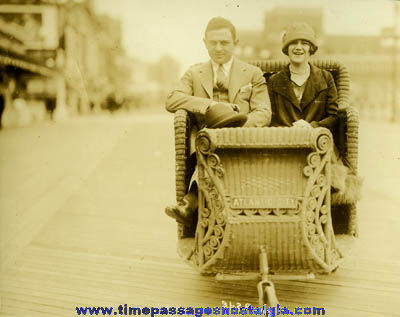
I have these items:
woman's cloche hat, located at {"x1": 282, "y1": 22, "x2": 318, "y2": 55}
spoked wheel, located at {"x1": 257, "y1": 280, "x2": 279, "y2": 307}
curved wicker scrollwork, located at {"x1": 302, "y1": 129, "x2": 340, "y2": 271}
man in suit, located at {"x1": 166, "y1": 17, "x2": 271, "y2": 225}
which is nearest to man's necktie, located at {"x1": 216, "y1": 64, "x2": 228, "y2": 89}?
man in suit, located at {"x1": 166, "y1": 17, "x2": 271, "y2": 225}

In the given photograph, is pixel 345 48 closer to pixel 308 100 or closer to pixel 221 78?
pixel 308 100

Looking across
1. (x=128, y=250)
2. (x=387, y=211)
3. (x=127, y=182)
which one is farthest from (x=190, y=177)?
(x=127, y=182)

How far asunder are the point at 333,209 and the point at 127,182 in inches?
187

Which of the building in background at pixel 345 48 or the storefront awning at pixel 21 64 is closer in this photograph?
the building in background at pixel 345 48

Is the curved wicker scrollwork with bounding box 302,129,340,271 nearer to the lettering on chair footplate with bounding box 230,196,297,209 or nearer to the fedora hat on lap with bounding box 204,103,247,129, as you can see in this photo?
the lettering on chair footplate with bounding box 230,196,297,209

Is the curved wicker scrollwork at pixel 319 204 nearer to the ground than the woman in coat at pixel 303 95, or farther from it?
nearer to the ground

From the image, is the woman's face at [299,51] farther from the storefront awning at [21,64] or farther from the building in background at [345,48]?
the storefront awning at [21,64]

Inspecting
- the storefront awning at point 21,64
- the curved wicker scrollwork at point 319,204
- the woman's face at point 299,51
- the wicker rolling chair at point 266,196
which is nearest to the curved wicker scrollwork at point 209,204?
the wicker rolling chair at point 266,196

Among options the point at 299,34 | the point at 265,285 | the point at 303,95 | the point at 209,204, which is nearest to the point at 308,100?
the point at 303,95

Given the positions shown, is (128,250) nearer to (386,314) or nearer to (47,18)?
(386,314)

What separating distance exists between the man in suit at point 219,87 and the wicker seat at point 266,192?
421 mm

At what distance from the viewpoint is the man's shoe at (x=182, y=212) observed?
104 inches

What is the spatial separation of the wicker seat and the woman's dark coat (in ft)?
2.15

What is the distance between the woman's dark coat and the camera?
9.60 feet
